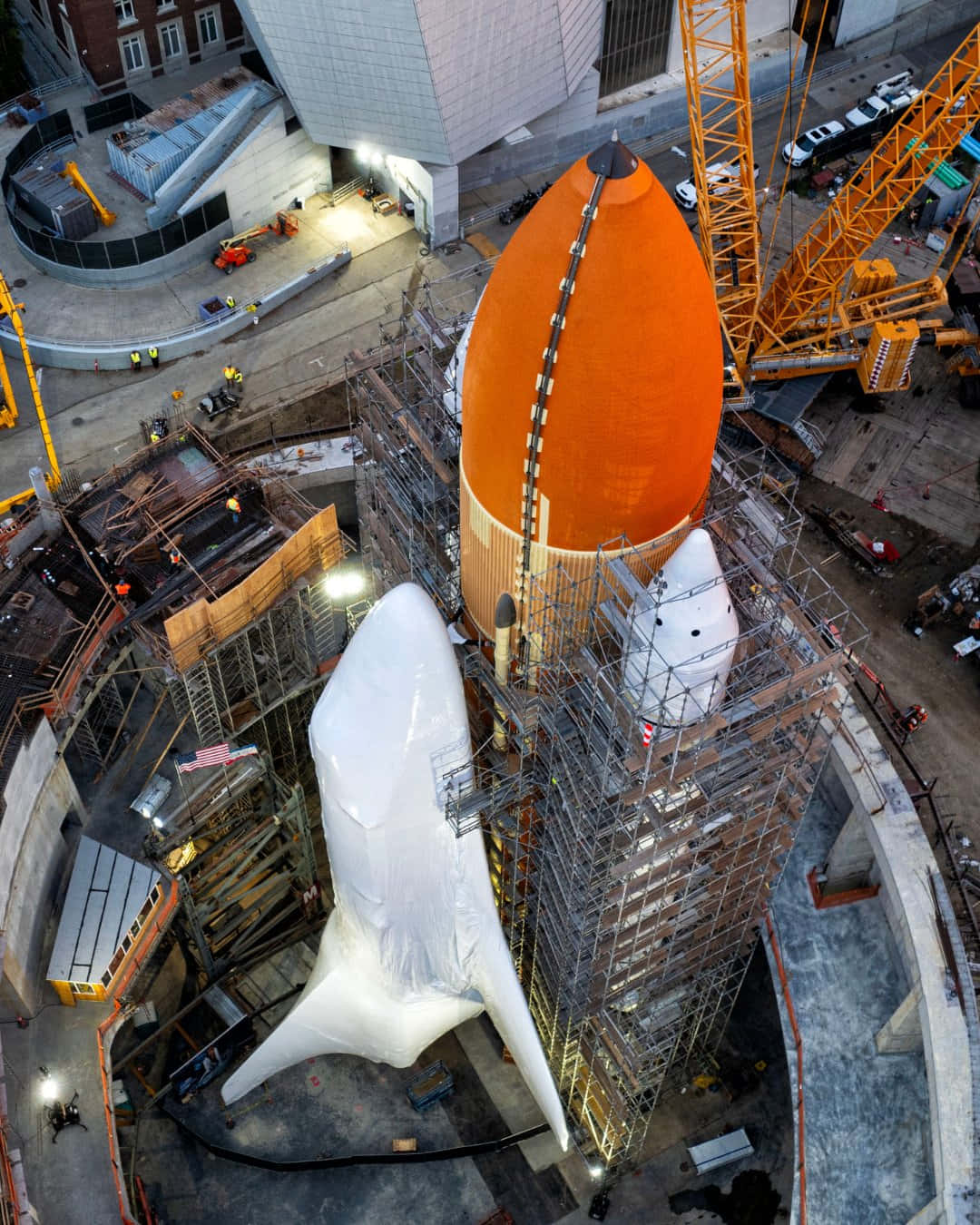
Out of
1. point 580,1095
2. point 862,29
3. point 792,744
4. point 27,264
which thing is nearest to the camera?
point 792,744

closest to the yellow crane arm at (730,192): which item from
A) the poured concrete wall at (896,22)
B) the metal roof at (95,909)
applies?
the poured concrete wall at (896,22)

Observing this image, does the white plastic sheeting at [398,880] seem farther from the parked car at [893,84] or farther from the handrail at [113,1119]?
the parked car at [893,84]

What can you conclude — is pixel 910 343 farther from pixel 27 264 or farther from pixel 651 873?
pixel 27 264

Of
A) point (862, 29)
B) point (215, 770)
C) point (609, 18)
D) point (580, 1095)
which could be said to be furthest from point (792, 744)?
point (862, 29)

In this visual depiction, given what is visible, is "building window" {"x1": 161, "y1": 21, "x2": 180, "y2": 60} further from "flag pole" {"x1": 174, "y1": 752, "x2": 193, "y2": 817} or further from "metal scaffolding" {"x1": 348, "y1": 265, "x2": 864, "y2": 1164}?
"flag pole" {"x1": 174, "y1": 752, "x2": 193, "y2": 817}

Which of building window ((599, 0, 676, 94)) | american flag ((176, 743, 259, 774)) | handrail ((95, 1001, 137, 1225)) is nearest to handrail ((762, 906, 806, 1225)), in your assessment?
american flag ((176, 743, 259, 774))

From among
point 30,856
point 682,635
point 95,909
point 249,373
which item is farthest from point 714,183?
point 30,856

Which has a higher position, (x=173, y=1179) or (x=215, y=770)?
(x=215, y=770)
